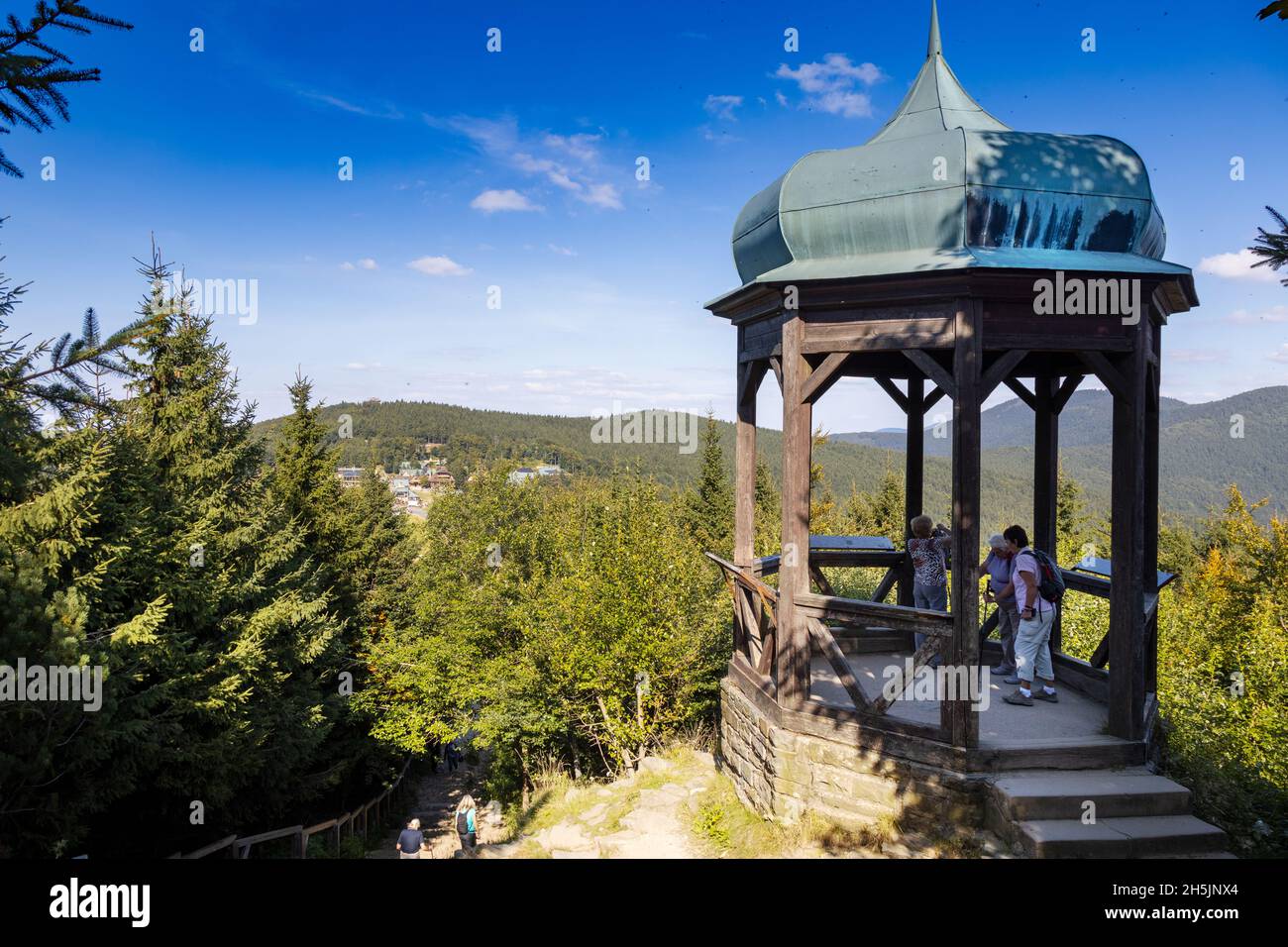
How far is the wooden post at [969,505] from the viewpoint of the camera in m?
5.59

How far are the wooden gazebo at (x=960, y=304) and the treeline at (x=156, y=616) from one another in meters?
4.86

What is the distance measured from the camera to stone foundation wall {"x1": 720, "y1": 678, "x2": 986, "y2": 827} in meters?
5.62

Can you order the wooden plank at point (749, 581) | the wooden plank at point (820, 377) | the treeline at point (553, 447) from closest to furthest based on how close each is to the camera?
the wooden plank at point (820, 377), the wooden plank at point (749, 581), the treeline at point (553, 447)

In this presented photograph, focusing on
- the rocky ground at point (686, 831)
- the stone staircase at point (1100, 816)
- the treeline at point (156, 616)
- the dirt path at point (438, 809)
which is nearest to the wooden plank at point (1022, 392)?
the stone staircase at point (1100, 816)

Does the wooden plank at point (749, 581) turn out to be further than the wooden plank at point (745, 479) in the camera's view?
No

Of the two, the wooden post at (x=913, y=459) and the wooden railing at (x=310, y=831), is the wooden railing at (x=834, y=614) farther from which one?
the wooden railing at (x=310, y=831)

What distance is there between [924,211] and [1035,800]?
457 centimetres

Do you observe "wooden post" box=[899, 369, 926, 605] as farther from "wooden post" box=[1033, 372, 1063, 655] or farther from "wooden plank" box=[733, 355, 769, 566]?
"wooden plank" box=[733, 355, 769, 566]

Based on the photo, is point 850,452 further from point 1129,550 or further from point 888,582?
point 1129,550

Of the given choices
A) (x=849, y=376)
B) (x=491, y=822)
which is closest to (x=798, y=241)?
(x=849, y=376)

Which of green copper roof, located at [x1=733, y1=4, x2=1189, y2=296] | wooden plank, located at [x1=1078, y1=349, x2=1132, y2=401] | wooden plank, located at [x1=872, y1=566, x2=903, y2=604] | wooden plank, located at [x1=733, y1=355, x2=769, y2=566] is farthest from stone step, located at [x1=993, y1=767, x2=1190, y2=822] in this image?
green copper roof, located at [x1=733, y1=4, x2=1189, y2=296]

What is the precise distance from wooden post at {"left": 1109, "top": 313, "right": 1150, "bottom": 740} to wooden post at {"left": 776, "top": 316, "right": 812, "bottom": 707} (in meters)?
2.49
